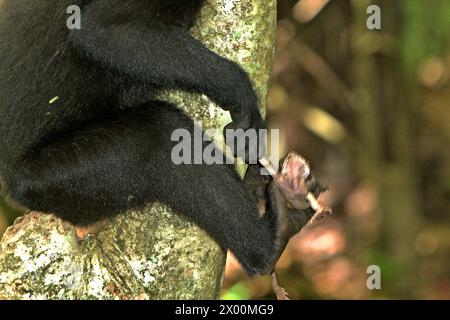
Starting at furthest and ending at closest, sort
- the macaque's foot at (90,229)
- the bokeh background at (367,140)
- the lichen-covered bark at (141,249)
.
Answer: the bokeh background at (367,140) < the macaque's foot at (90,229) < the lichen-covered bark at (141,249)

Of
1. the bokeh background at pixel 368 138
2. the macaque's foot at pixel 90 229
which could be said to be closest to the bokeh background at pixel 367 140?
the bokeh background at pixel 368 138

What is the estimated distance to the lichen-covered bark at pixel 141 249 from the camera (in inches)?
127

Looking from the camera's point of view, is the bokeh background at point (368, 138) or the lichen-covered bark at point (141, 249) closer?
the lichen-covered bark at point (141, 249)

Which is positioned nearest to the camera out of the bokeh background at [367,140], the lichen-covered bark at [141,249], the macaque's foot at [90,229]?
the lichen-covered bark at [141,249]

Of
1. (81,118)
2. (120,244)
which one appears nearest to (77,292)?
(120,244)

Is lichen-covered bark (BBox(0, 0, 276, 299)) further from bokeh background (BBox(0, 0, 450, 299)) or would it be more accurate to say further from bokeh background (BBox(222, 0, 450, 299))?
bokeh background (BBox(222, 0, 450, 299))

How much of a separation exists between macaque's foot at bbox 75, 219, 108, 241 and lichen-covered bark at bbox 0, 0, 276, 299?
6 cm

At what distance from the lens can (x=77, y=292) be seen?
10.7 ft

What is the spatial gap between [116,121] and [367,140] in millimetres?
3423

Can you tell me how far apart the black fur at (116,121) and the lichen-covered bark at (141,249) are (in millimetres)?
73

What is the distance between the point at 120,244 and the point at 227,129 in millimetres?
655

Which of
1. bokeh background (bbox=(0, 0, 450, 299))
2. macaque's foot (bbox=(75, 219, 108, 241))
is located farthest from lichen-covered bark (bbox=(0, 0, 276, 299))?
bokeh background (bbox=(0, 0, 450, 299))

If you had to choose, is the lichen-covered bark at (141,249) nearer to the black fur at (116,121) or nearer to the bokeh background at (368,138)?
the black fur at (116,121)

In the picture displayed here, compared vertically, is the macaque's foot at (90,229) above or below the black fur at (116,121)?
below
